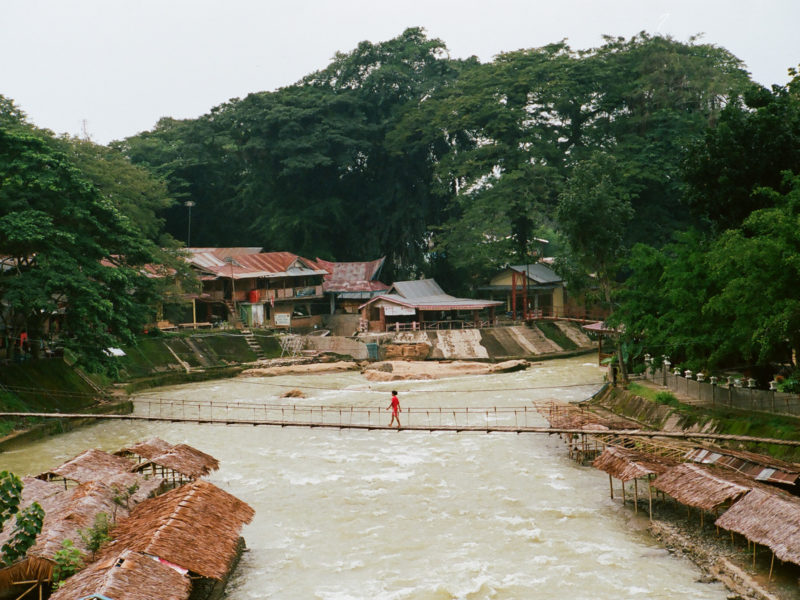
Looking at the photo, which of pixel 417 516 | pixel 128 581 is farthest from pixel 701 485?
pixel 128 581

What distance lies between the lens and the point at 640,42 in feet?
168

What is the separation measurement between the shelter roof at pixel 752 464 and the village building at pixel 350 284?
117 ft

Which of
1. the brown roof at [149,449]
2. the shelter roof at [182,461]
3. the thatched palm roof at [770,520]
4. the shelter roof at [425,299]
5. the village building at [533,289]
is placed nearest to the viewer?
the thatched palm roof at [770,520]

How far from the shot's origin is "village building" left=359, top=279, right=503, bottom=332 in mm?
47709

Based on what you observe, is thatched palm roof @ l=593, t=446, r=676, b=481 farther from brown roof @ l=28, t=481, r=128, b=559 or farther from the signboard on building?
the signboard on building

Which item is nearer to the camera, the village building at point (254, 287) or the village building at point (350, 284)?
the village building at point (254, 287)

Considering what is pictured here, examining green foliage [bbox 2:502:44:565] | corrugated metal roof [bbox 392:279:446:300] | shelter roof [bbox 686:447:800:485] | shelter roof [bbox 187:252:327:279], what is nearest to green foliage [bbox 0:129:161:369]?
shelter roof [bbox 187:252:327:279]

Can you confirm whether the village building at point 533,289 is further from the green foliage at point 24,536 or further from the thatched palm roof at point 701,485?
the green foliage at point 24,536

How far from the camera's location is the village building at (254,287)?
4891cm

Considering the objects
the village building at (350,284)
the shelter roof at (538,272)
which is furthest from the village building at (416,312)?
the village building at (350,284)

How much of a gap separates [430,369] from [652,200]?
58.2 ft

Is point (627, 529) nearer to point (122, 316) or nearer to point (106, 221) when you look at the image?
point (122, 316)

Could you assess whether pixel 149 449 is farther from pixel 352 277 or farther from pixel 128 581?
pixel 352 277

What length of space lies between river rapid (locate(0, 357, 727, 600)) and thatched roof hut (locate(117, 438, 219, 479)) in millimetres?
1453
